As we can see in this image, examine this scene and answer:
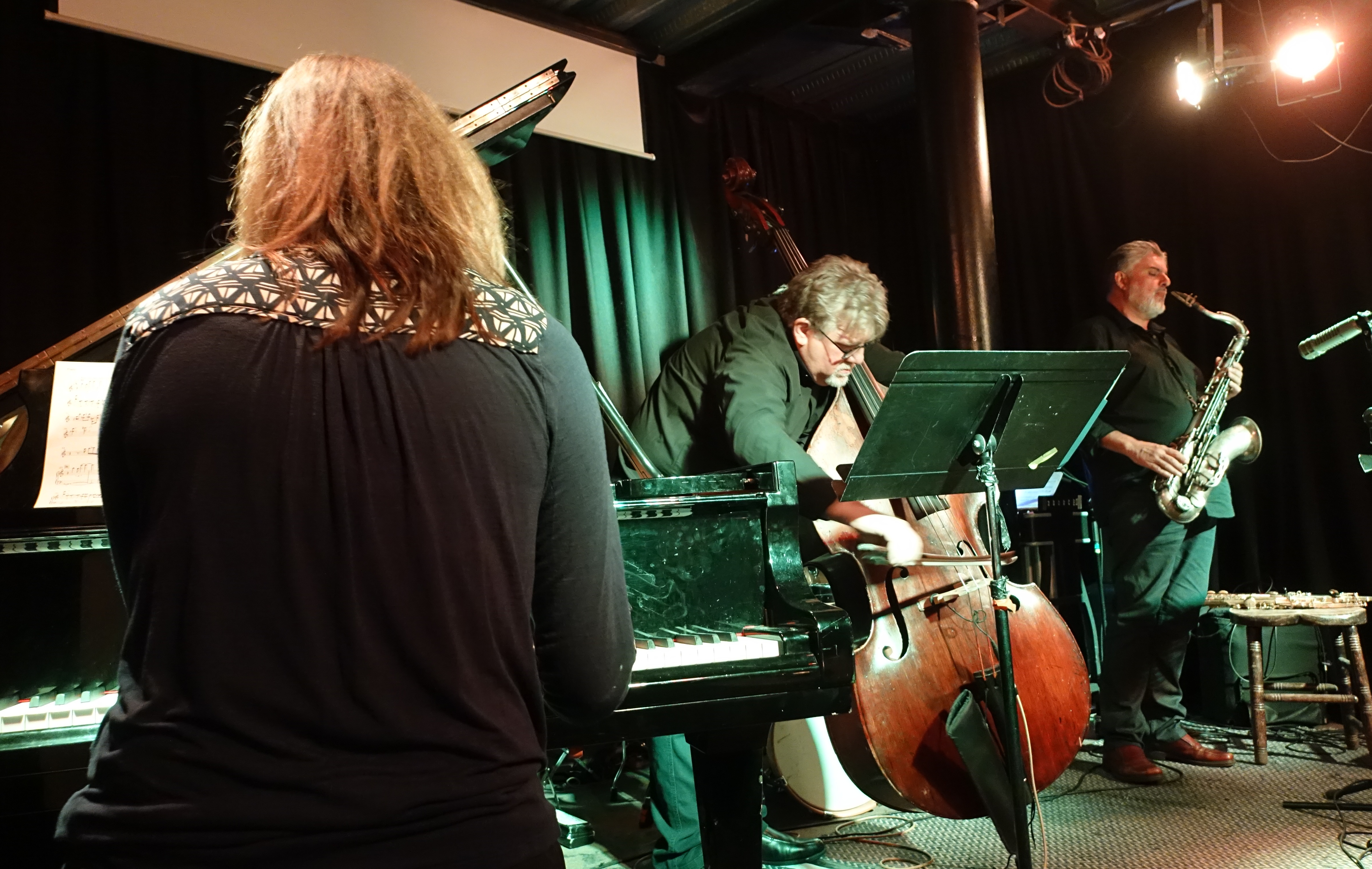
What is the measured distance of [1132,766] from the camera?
3586 millimetres

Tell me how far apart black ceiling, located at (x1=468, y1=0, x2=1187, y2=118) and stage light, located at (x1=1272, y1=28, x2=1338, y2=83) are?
2.68ft

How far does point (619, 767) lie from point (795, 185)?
339 centimetres

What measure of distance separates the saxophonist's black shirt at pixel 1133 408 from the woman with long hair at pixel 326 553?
11.5 feet

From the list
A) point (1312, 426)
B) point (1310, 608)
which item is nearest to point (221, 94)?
point (1310, 608)

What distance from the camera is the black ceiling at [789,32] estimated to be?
15.4 ft

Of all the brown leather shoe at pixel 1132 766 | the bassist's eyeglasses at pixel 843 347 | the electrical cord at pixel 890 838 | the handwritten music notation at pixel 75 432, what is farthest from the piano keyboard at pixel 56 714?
the brown leather shoe at pixel 1132 766

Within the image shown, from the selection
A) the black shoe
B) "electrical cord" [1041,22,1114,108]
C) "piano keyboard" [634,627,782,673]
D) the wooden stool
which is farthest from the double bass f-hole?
"electrical cord" [1041,22,1114,108]

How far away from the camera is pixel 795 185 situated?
5.79 meters

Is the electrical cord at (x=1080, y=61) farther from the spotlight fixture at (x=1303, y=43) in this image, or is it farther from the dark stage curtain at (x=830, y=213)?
the spotlight fixture at (x=1303, y=43)

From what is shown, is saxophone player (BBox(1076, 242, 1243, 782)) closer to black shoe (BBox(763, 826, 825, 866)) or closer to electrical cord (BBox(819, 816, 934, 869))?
electrical cord (BBox(819, 816, 934, 869))

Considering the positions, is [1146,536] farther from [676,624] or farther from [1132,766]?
[676,624]

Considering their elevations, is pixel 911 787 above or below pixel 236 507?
below

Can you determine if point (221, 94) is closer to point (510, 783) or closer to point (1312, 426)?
point (510, 783)

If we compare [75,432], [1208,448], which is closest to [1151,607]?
[1208,448]
